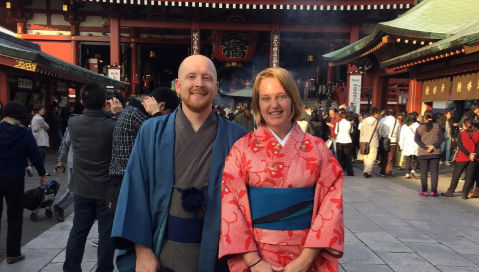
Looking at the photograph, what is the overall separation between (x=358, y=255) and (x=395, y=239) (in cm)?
78

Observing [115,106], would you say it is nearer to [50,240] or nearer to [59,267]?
[59,267]

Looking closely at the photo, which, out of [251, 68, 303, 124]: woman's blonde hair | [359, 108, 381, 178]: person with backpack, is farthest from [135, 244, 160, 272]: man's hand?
[359, 108, 381, 178]: person with backpack

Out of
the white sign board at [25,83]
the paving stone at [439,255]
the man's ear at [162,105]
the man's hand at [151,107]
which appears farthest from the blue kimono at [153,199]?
the white sign board at [25,83]

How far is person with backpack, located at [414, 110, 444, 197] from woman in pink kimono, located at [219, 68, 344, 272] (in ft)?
18.1

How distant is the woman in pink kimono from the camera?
1563mm

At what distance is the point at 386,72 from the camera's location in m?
12.1

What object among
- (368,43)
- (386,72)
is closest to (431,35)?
(368,43)

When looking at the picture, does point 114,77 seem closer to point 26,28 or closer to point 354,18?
point 26,28

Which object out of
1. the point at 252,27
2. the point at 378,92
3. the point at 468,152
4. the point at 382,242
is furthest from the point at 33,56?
the point at 378,92

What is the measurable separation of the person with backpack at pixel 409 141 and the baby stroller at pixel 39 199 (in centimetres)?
747

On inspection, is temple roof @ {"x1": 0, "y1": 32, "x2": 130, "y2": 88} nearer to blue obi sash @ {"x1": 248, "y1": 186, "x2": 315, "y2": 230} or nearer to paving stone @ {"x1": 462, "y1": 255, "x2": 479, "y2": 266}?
blue obi sash @ {"x1": 248, "y1": 186, "x2": 315, "y2": 230}

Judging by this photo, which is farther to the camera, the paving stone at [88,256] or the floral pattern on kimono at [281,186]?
the paving stone at [88,256]

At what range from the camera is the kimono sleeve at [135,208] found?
1.62 m

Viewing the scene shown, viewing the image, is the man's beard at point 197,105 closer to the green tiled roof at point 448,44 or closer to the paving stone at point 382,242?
the paving stone at point 382,242
